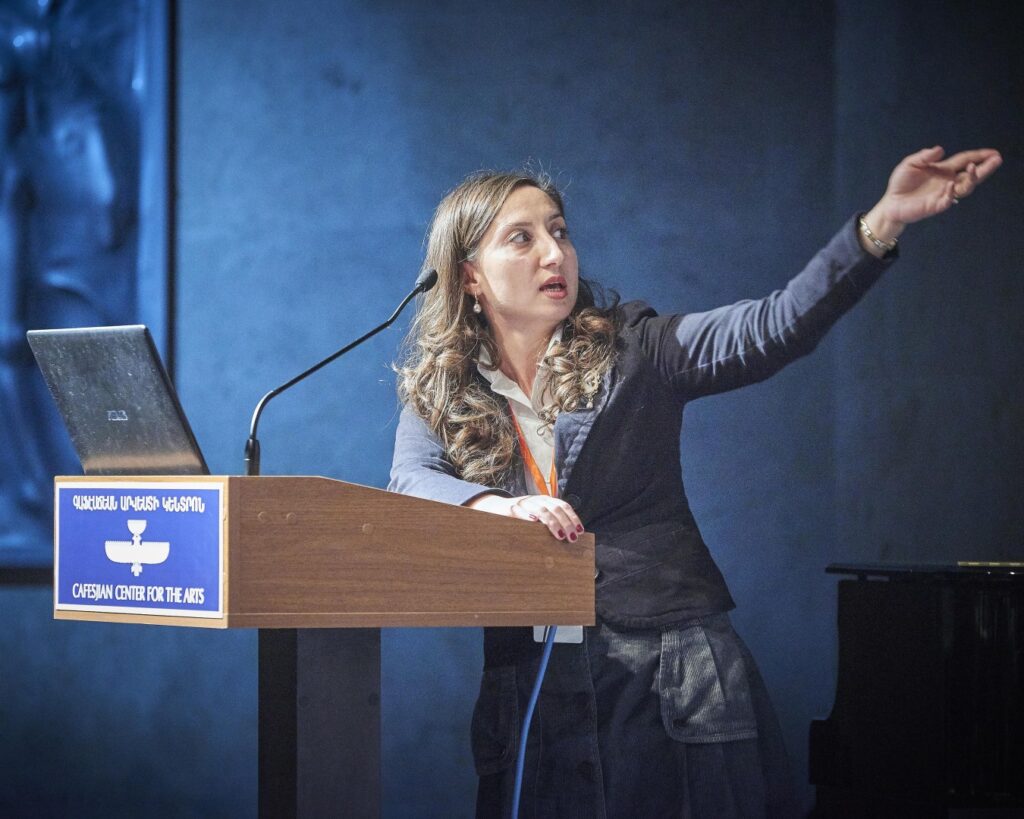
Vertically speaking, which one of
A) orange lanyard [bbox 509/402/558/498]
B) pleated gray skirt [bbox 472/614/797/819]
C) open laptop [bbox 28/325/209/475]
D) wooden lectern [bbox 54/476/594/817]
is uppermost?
open laptop [bbox 28/325/209/475]

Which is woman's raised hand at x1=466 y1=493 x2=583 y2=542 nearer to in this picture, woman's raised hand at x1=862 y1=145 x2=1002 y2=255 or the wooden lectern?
the wooden lectern

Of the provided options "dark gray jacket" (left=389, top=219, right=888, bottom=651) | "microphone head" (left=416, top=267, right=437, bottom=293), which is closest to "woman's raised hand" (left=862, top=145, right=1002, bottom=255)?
A: "dark gray jacket" (left=389, top=219, right=888, bottom=651)

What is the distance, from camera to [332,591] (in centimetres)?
147

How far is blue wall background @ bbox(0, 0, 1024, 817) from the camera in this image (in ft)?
10.5

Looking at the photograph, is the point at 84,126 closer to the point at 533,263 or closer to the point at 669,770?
the point at 533,263

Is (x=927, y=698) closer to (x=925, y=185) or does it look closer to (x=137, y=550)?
(x=925, y=185)

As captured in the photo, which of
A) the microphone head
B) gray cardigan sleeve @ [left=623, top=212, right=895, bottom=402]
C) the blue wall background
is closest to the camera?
the microphone head

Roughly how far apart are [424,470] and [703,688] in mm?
636

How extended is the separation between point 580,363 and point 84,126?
2.17 m

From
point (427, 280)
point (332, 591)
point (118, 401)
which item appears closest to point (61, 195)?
point (427, 280)

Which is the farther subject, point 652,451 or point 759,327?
point 652,451

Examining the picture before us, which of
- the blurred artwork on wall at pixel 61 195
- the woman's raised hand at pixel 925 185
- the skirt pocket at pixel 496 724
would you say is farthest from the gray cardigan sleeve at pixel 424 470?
the blurred artwork on wall at pixel 61 195

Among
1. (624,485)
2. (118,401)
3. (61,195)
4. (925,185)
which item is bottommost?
(624,485)

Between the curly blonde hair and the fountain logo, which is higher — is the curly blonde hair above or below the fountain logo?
above
